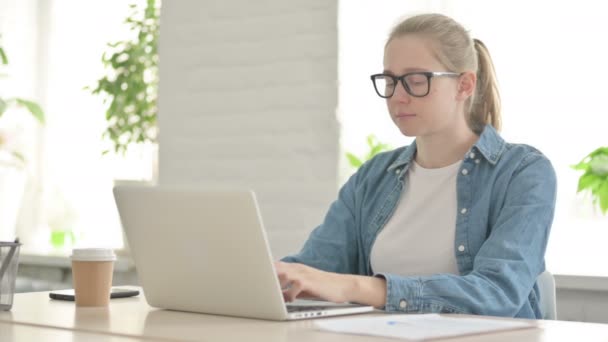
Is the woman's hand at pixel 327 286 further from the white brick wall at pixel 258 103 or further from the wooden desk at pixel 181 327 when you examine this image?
the white brick wall at pixel 258 103

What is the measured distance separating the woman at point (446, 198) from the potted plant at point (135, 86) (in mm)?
1988

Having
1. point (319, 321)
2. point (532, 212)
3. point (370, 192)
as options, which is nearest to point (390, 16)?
point (370, 192)

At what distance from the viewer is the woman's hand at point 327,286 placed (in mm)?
1770

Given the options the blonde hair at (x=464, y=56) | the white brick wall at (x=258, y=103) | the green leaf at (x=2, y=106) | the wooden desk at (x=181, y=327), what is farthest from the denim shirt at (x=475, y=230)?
the green leaf at (x=2, y=106)

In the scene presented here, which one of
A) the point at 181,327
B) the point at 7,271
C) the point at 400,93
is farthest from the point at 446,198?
the point at 7,271

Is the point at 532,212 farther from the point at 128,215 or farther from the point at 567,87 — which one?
the point at 567,87

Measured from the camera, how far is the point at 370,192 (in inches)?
95.7

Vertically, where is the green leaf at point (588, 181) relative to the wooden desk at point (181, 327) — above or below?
above

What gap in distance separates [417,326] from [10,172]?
11.1 ft

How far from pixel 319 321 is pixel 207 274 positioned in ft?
0.82

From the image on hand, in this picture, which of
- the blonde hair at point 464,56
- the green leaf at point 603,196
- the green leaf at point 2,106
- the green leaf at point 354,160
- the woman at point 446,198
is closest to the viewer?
the woman at point 446,198

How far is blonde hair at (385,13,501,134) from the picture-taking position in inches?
90.4

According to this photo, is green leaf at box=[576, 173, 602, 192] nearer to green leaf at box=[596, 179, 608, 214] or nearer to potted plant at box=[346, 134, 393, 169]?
green leaf at box=[596, 179, 608, 214]

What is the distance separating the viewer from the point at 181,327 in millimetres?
1577
